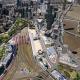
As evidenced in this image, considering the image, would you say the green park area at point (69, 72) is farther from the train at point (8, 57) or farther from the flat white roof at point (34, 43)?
the train at point (8, 57)

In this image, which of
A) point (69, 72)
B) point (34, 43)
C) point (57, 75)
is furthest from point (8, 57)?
point (69, 72)

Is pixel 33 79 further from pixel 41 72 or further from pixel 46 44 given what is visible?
pixel 46 44

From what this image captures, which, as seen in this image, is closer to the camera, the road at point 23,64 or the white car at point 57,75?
the white car at point 57,75

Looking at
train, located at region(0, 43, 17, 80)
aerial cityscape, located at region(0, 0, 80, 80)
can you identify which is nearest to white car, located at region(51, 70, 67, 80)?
aerial cityscape, located at region(0, 0, 80, 80)

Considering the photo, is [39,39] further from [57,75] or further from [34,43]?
[57,75]

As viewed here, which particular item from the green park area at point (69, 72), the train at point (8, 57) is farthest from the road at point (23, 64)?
the green park area at point (69, 72)

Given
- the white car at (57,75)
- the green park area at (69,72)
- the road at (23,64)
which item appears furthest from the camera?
the road at (23,64)

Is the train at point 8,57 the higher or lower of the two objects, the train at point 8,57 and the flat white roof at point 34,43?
the lower
